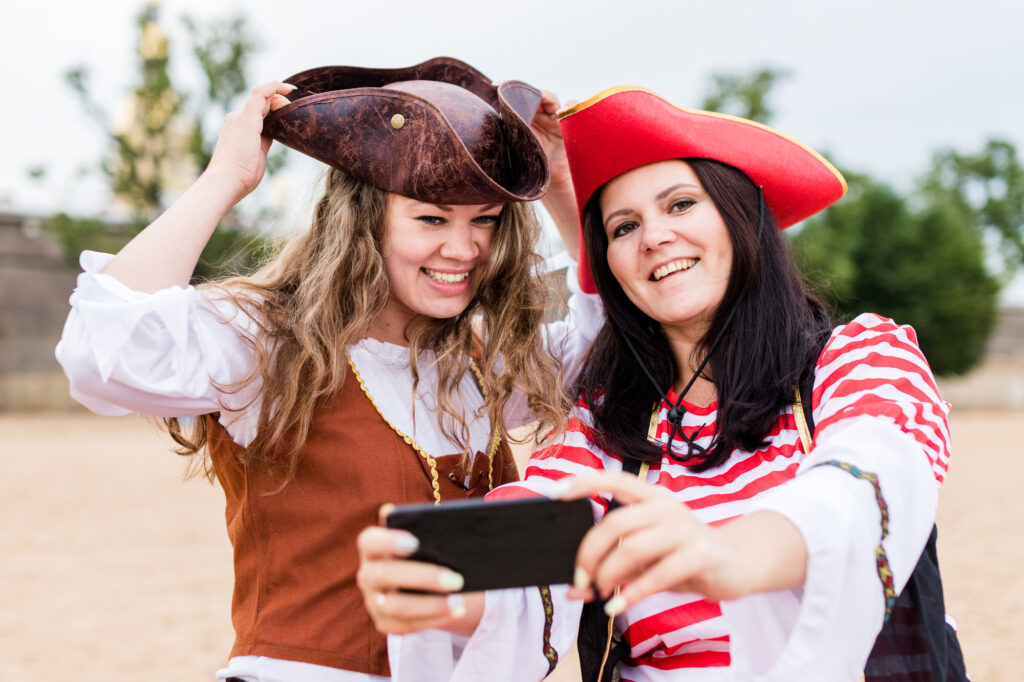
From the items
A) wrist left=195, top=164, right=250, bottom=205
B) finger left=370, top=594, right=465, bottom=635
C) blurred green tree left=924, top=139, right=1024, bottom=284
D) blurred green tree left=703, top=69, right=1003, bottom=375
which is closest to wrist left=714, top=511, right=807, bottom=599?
finger left=370, top=594, right=465, bottom=635

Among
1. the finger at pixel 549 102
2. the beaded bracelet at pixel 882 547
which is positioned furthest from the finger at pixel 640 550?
the finger at pixel 549 102

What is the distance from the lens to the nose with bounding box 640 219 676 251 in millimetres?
2010

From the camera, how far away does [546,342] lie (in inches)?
101

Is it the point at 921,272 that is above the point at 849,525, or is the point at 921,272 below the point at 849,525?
below

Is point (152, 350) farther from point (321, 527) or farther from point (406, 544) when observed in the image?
point (406, 544)

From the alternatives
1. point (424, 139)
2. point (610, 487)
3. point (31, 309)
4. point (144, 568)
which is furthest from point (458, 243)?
point (31, 309)

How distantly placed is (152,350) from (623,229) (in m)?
1.12

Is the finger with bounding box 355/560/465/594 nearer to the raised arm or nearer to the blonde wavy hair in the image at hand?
the blonde wavy hair

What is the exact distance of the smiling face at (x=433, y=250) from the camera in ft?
7.16

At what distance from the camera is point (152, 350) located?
1.85m

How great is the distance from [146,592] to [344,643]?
5659 millimetres

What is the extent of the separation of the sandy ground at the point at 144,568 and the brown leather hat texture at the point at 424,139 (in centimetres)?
404

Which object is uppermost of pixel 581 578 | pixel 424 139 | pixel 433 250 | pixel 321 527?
pixel 424 139

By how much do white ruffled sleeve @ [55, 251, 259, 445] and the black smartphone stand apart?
0.97m
